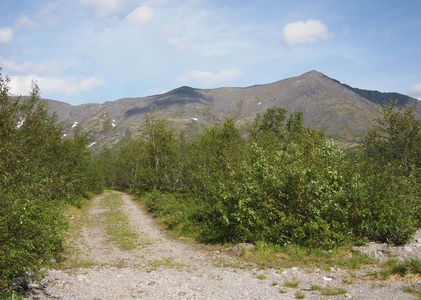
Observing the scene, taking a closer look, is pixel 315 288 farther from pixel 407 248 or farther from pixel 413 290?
pixel 407 248

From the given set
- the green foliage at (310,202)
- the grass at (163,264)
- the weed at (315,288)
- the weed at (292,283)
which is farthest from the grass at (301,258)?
the grass at (163,264)

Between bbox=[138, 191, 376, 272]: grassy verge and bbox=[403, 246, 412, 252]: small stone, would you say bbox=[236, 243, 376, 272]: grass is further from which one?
bbox=[403, 246, 412, 252]: small stone

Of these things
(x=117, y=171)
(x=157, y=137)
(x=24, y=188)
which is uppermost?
(x=157, y=137)

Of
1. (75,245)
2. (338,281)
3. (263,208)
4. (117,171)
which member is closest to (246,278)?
(338,281)

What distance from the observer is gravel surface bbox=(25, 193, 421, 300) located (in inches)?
345

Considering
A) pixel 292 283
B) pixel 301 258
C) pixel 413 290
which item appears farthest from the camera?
pixel 301 258

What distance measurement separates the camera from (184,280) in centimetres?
1085

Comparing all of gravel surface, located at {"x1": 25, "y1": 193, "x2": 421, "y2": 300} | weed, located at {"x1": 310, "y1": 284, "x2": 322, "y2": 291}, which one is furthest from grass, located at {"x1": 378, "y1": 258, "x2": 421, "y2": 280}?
weed, located at {"x1": 310, "y1": 284, "x2": 322, "y2": 291}

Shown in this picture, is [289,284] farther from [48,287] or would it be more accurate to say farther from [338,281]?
[48,287]

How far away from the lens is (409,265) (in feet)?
30.1

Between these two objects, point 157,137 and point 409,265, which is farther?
point 157,137

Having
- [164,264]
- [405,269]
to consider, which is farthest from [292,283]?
[164,264]

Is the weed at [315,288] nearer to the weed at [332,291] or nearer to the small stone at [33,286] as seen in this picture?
the weed at [332,291]

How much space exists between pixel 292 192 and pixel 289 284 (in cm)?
581
